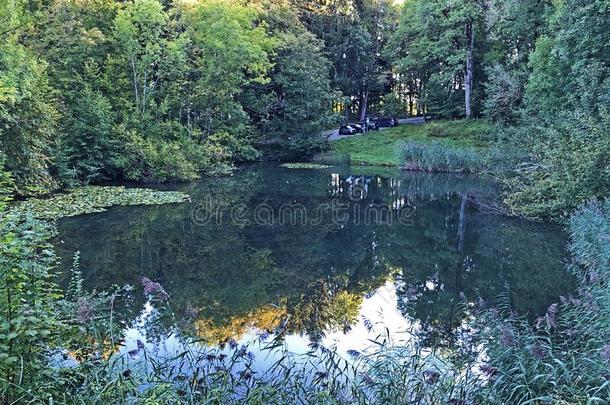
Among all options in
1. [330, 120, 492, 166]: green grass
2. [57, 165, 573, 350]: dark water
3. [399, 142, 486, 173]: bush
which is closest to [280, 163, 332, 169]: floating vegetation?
[330, 120, 492, 166]: green grass

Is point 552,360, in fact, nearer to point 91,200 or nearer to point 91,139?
point 91,200

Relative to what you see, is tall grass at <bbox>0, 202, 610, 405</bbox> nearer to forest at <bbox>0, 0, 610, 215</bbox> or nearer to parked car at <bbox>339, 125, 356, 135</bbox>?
forest at <bbox>0, 0, 610, 215</bbox>

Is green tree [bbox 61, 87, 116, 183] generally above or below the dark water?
above

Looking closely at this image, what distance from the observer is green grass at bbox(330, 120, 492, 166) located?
28.0 meters

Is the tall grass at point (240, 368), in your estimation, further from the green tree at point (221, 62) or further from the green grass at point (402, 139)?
the green grass at point (402, 139)

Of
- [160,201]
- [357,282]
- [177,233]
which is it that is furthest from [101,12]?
[357,282]

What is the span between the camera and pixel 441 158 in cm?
2362

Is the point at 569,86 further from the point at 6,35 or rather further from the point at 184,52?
the point at 6,35

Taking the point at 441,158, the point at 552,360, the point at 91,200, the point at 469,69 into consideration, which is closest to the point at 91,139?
the point at 91,200

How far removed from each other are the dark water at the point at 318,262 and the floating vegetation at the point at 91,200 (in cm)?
61

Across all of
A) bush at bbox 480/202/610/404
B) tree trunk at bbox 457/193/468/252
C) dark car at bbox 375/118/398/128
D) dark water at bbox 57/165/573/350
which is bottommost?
tree trunk at bbox 457/193/468/252
